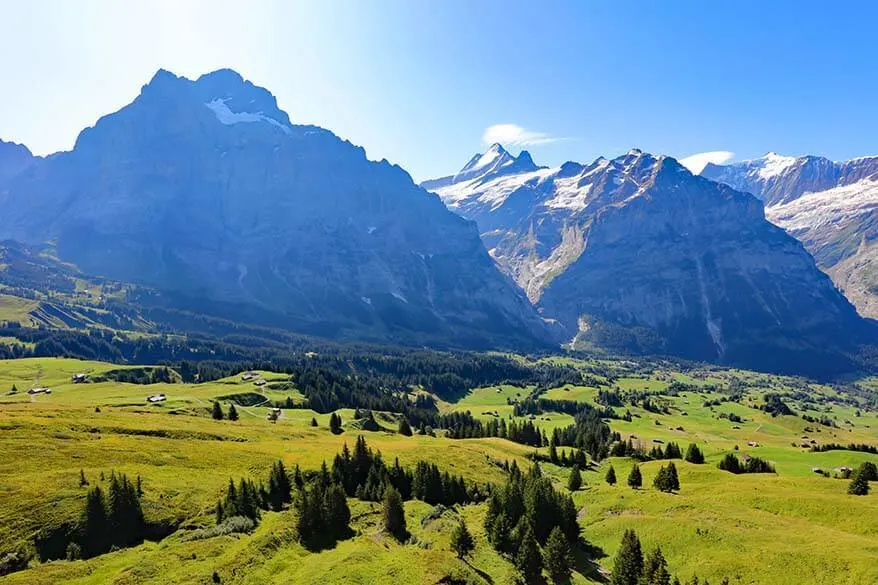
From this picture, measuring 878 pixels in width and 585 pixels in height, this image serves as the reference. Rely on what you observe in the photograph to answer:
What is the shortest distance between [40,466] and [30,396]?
12345cm

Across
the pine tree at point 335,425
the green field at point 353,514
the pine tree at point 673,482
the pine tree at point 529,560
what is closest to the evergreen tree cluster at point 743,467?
the green field at point 353,514

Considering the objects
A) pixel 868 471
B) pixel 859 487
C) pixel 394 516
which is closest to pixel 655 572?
pixel 394 516

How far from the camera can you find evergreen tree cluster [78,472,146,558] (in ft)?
236

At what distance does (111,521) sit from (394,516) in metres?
38.5

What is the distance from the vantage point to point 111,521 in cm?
7394

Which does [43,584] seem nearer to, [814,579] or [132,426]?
[132,426]

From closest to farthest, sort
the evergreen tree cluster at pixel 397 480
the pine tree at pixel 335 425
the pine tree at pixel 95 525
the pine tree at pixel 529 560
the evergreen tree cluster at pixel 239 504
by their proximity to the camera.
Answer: the pine tree at pixel 95 525 < the pine tree at pixel 529 560 < the evergreen tree cluster at pixel 239 504 < the evergreen tree cluster at pixel 397 480 < the pine tree at pixel 335 425

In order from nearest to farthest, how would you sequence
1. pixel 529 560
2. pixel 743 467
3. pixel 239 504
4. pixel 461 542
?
pixel 529 560, pixel 461 542, pixel 239 504, pixel 743 467

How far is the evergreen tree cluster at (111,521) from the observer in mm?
71875

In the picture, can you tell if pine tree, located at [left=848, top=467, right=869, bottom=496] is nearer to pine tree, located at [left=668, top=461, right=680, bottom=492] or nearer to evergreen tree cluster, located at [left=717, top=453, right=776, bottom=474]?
pine tree, located at [left=668, top=461, right=680, bottom=492]

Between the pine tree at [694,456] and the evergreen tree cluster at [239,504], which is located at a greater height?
the evergreen tree cluster at [239,504]

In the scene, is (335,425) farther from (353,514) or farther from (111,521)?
(111,521)

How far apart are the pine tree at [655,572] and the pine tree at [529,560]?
1301cm

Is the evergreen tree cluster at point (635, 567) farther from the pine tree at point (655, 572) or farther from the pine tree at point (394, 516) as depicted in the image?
the pine tree at point (394, 516)
